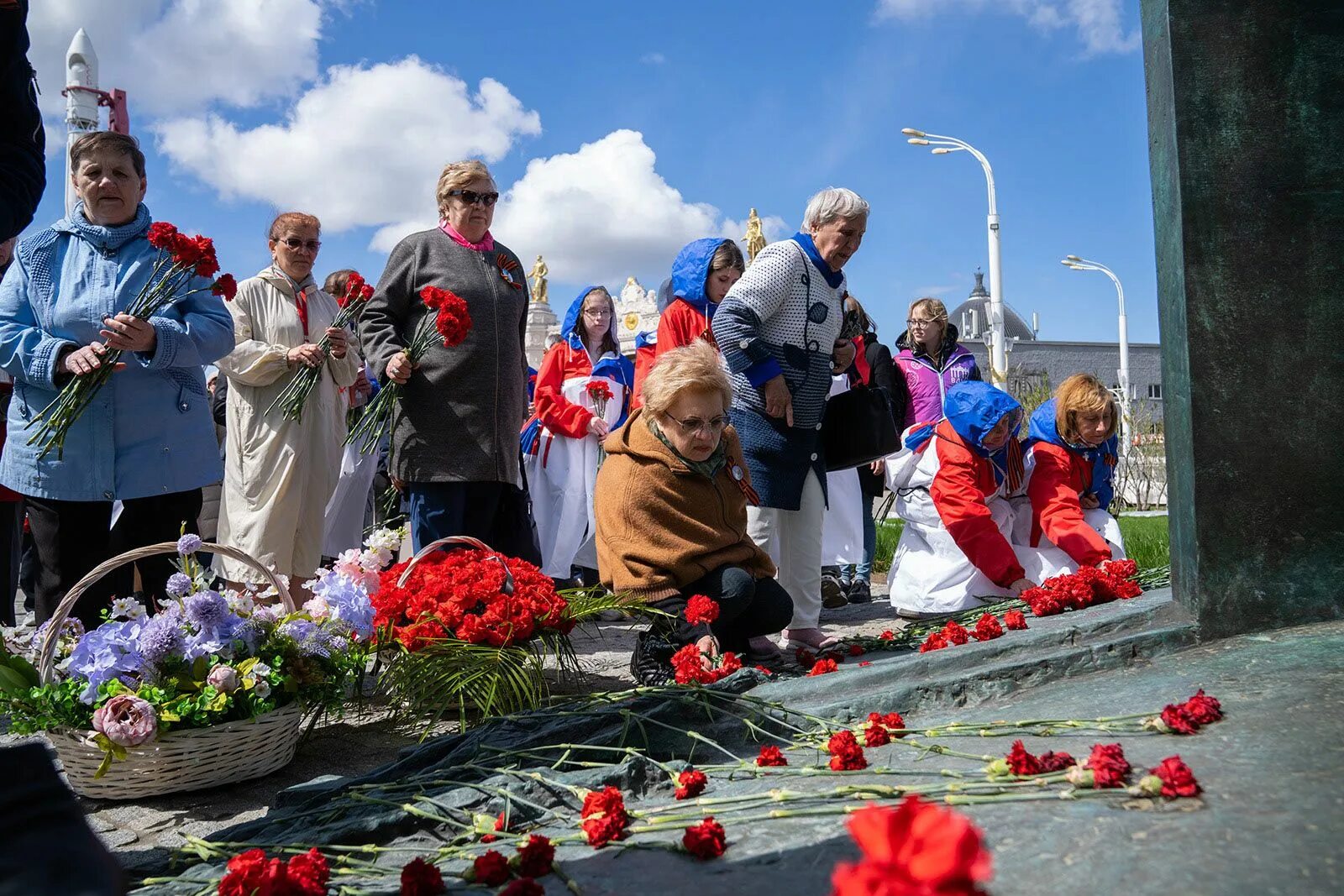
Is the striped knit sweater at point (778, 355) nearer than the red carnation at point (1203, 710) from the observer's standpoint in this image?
No

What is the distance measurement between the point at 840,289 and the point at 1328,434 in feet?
7.80

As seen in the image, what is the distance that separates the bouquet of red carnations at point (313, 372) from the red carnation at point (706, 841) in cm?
350

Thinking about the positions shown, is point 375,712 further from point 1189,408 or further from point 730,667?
point 1189,408

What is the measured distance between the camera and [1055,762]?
1.78 metres

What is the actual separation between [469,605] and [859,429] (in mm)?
1883

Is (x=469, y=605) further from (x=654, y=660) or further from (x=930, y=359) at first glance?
(x=930, y=359)

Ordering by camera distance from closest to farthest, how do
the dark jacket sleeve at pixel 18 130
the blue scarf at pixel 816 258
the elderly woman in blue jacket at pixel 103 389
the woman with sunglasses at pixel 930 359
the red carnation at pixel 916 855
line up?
the red carnation at pixel 916 855
the dark jacket sleeve at pixel 18 130
the elderly woman in blue jacket at pixel 103 389
the blue scarf at pixel 816 258
the woman with sunglasses at pixel 930 359

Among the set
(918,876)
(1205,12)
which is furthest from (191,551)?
(1205,12)

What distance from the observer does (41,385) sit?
3.64 m

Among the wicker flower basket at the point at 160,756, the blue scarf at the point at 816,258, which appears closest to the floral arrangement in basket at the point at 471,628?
the wicker flower basket at the point at 160,756

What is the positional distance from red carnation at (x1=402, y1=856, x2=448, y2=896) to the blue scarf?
10.9 ft

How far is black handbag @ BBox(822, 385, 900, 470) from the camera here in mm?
4625

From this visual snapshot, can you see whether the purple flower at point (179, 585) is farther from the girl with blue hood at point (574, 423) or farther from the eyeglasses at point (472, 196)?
the girl with blue hood at point (574, 423)

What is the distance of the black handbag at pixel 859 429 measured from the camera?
182 inches
